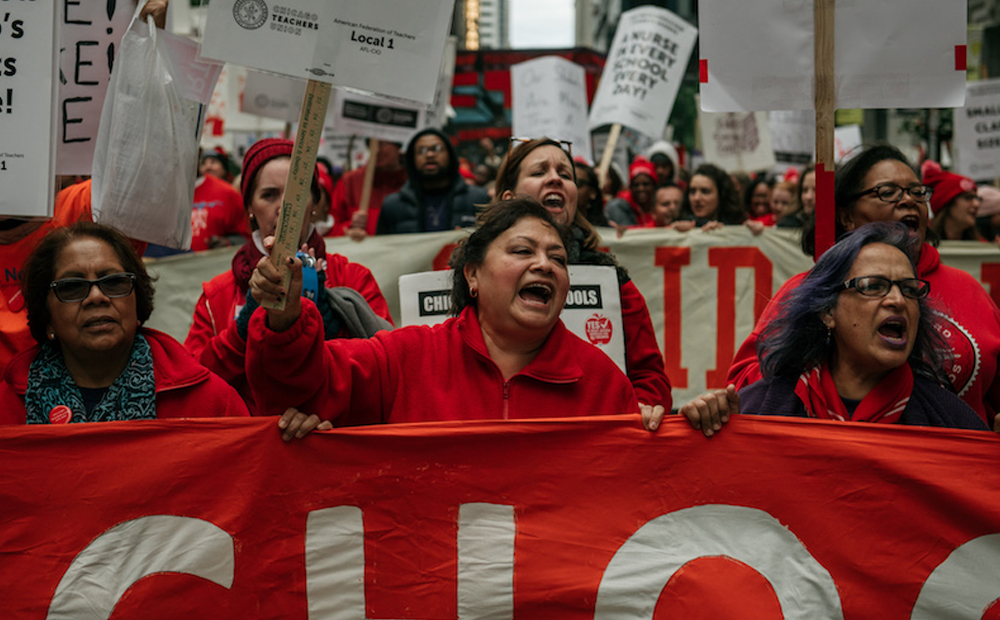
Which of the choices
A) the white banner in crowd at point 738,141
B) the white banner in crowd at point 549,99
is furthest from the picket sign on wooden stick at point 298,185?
the white banner in crowd at point 738,141

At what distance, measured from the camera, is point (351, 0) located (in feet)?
8.59

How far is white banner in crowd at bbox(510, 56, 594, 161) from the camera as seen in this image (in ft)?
27.3

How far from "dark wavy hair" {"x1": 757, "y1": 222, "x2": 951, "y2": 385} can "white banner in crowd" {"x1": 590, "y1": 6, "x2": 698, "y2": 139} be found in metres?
4.54

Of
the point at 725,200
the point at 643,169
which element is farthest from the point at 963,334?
the point at 643,169

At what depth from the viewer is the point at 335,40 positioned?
2.61m

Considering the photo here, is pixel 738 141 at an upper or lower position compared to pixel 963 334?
upper

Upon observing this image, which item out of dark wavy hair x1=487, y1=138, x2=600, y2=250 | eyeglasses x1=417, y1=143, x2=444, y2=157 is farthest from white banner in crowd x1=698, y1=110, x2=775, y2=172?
dark wavy hair x1=487, y1=138, x2=600, y2=250

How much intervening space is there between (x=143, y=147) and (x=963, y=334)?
2.71 m

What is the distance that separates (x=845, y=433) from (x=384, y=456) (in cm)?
118

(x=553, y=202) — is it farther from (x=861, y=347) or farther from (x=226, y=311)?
(x=861, y=347)

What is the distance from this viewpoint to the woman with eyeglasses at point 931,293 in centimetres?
336

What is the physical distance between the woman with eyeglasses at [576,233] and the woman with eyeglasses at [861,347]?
61 centimetres

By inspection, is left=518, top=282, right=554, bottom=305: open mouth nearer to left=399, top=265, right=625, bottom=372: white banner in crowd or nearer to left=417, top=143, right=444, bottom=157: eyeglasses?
left=399, top=265, right=625, bottom=372: white banner in crowd

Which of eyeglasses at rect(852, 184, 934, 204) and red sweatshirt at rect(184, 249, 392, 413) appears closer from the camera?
red sweatshirt at rect(184, 249, 392, 413)
